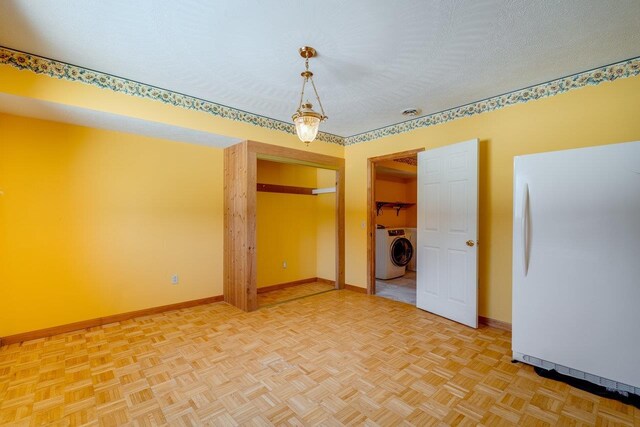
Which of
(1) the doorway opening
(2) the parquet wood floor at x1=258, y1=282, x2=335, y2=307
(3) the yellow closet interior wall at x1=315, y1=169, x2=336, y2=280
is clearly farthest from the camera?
(3) the yellow closet interior wall at x1=315, y1=169, x2=336, y2=280

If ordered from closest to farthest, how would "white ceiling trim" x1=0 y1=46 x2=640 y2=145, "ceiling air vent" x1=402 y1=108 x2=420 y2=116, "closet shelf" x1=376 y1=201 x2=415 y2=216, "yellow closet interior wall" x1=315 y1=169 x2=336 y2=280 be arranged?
"white ceiling trim" x1=0 y1=46 x2=640 y2=145 → "ceiling air vent" x1=402 y1=108 x2=420 y2=116 → "yellow closet interior wall" x1=315 y1=169 x2=336 y2=280 → "closet shelf" x1=376 y1=201 x2=415 y2=216

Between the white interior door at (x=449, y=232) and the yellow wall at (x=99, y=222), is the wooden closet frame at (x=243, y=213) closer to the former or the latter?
the yellow wall at (x=99, y=222)

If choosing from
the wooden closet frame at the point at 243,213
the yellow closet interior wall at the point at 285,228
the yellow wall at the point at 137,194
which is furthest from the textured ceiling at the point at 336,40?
the yellow closet interior wall at the point at 285,228

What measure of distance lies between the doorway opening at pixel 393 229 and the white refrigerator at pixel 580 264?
5.67 feet

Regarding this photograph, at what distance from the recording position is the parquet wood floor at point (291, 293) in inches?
158

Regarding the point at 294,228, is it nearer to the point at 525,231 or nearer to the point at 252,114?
the point at 252,114

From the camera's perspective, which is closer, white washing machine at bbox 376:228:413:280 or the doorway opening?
the doorway opening

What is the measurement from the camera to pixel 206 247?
3.85 m

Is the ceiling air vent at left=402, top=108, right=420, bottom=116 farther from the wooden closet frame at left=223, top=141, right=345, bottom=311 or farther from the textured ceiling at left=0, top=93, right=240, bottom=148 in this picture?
the textured ceiling at left=0, top=93, right=240, bottom=148

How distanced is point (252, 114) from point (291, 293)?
271 centimetres

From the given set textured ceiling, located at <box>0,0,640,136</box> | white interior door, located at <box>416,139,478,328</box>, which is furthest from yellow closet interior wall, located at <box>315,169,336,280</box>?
textured ceiling, located at <box>0,0,640,136</box>

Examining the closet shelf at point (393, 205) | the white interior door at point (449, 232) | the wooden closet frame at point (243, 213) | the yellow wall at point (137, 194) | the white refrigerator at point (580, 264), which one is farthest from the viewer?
the closet shelf at point (393, 205)

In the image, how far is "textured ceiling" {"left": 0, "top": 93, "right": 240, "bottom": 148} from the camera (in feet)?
7.92

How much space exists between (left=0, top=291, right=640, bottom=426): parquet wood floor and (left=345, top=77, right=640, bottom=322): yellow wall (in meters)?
0.71
